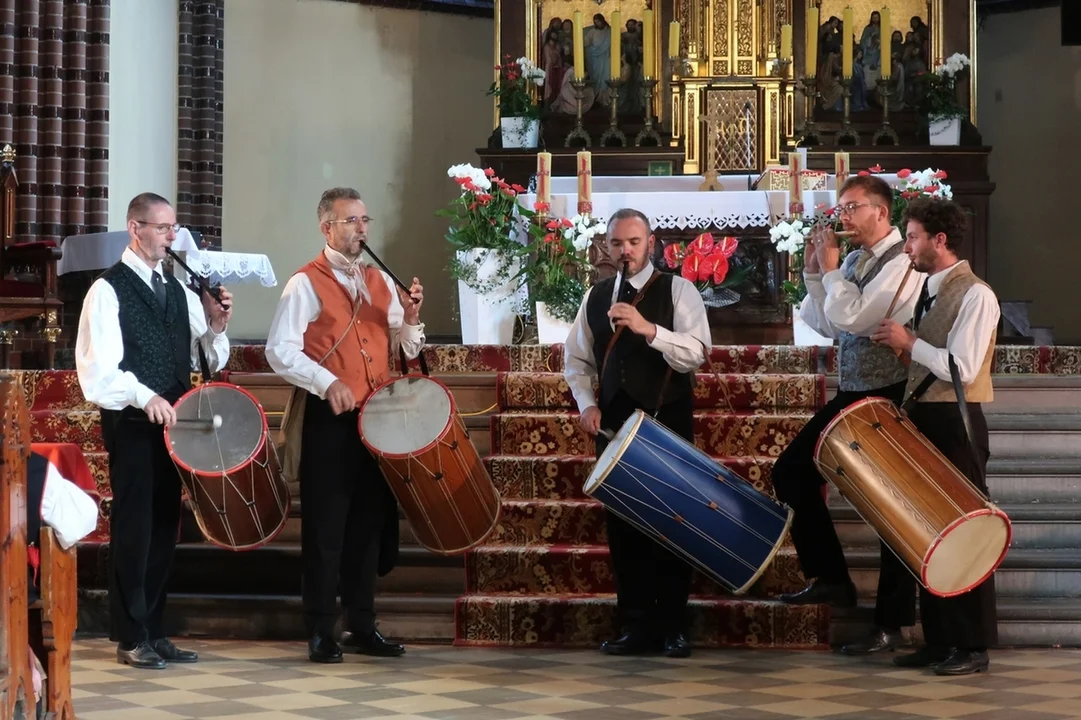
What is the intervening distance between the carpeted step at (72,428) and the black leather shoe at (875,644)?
12.1ft

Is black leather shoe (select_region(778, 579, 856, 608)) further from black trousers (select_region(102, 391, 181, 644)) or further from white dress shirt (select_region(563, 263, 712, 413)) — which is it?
black trousers (select_region(102, 391, 181, 644))

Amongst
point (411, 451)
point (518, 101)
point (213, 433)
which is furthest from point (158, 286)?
point (518, 101)

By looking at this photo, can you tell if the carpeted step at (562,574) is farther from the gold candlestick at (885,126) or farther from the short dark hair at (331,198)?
the gold candlestick at (885,126)

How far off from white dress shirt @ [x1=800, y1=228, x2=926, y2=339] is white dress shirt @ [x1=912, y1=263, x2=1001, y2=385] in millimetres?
222

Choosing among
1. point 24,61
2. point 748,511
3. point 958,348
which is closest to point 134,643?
point 748,511

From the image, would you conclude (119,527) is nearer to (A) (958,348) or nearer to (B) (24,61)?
(A) (958,348)

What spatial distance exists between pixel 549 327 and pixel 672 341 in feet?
8.26

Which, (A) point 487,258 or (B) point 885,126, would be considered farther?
(B) point 885,126

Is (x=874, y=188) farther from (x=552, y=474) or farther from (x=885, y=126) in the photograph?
(x=885, y=126)

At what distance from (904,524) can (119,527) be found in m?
2.78

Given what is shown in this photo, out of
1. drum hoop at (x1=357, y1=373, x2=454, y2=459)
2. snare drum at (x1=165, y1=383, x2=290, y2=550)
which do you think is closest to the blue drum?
drum hoop at (x1=357, y1=373, x2=454, y2=459)

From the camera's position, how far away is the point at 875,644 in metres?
5.55

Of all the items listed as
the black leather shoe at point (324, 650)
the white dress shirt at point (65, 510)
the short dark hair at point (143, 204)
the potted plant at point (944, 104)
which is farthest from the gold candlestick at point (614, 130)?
the white dress shirt at point (65, 510)

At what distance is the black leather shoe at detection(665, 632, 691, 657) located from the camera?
5.50 m
